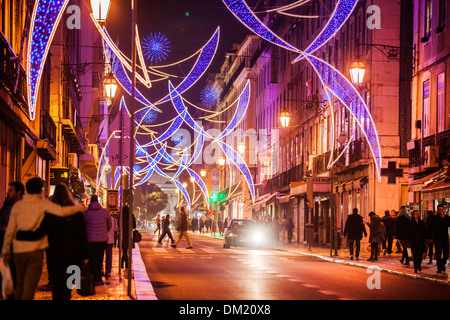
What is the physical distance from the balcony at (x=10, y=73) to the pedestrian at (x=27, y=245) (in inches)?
386

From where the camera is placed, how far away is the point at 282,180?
201 ft

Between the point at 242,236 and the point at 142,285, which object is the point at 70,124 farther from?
the point at 142,285

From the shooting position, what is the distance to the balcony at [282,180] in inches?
2170

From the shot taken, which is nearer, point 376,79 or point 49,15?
point 49,15

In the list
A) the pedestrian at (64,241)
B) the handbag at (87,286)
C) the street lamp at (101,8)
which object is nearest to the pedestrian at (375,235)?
the street lamp at (101,8)

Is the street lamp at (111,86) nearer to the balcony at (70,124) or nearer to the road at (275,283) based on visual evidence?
the road at (275,283)

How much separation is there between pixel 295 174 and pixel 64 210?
46.2m

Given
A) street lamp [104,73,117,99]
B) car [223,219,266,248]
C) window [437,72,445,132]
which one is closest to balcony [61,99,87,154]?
car [223,219,266,248]

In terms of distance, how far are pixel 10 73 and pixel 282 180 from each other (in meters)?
41.6

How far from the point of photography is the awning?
29.1 m

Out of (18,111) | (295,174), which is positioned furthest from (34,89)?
(295,174)

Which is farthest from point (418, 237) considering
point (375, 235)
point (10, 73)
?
point (10, 73)
